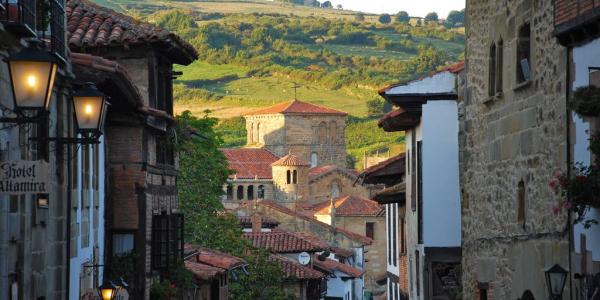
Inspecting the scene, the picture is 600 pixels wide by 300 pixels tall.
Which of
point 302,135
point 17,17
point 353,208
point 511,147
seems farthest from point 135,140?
point 302,135

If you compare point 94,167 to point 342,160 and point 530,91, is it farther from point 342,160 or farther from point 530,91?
point 342,160

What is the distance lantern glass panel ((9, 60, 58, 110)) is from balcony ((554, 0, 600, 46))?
17.5ft

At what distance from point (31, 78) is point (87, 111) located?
288 cm

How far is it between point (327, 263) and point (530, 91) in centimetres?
5733

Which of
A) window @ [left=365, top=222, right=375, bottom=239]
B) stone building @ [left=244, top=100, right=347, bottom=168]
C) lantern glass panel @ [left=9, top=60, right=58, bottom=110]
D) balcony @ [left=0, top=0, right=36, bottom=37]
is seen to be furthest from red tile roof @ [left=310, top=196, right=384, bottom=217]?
lantern glass panel @ [left=9, top=60, right=58, bottom=110]

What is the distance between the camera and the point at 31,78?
12.1 metres

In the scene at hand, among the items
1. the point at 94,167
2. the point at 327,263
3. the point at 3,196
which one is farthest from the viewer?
the point at 327,263

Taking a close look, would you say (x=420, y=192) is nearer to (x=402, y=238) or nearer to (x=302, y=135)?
(x=402, y=238)

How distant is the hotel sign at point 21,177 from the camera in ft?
40.9

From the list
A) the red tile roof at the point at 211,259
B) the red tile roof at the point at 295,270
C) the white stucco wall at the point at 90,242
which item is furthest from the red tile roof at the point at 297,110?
the white stucco wall at the point at 90,242

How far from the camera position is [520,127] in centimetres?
1889

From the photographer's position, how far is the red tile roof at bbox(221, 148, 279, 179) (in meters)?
153

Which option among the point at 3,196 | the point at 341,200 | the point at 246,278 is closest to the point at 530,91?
the point at 3,196

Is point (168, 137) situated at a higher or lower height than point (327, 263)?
higher
